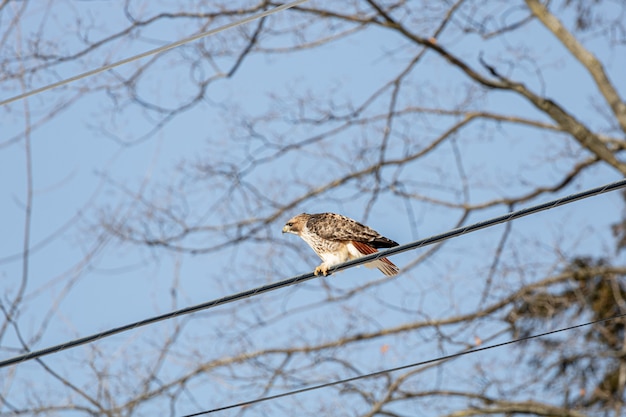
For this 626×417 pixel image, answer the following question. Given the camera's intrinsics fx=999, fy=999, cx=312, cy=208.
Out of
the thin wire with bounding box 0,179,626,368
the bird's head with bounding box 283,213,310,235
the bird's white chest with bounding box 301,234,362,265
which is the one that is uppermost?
the bird's head with bounding box 283,213,310,235

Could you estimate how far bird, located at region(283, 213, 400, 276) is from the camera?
575 cm

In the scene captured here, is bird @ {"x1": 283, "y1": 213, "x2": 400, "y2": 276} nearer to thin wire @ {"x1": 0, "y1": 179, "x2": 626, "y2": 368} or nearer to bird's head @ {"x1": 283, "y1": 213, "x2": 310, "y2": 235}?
bird's head @ {"x1": 283, "y1": 213, "x2": 310, "y2": 235}

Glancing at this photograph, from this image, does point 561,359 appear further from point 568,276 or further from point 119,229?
point 119,229

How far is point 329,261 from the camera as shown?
5953 millimetres

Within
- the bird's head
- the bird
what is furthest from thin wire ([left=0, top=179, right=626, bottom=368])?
the bird's head

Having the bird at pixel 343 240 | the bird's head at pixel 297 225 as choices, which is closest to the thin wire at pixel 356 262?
the bird at pixel 343 240

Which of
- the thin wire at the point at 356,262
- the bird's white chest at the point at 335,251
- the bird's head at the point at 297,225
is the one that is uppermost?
the bird's head at the point at 297,225

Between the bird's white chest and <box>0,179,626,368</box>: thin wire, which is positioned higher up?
the bird's white chest

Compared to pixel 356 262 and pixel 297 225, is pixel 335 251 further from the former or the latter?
pixel 356 262

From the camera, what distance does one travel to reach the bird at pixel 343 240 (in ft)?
18.9

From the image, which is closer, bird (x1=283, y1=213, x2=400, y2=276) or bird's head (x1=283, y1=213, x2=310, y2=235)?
bird (x1=283, y1=213, x2=400, y2=276)

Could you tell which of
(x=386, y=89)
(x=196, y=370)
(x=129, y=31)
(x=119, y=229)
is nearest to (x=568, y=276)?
(x=386, y=89)

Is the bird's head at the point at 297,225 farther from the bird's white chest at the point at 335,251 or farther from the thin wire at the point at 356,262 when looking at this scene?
the thin wire at the point at 356,262

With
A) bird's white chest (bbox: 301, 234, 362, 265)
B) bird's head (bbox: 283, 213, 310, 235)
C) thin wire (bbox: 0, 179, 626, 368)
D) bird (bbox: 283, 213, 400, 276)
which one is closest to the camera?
thin wire (bbox: 0, 179, 626, 368)
